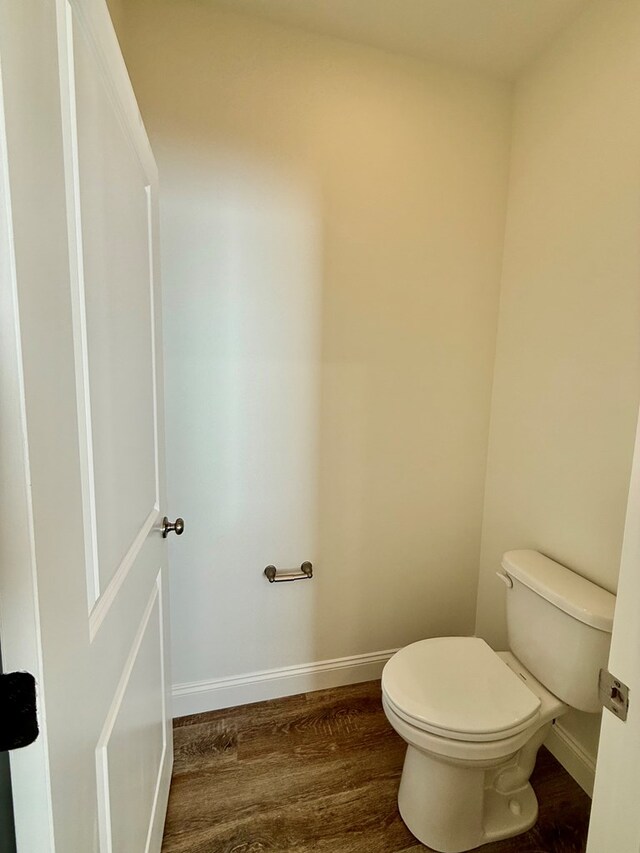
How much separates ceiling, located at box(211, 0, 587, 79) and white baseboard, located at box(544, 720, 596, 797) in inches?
95.2

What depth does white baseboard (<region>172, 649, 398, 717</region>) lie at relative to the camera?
1.59 m

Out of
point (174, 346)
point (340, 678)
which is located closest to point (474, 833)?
point (340, 678)

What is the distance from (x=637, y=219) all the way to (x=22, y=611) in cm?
163

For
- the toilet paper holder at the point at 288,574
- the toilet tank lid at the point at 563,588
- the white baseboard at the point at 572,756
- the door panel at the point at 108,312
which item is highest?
the door panel at the point at 108,312

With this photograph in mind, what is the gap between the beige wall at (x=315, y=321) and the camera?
1360 mm

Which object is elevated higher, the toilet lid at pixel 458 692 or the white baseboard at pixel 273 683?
the toilet lid at pixel 458 692

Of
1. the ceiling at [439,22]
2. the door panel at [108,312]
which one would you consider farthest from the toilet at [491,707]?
the ceiling at [439,22]

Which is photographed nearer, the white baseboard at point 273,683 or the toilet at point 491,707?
the toilet at point 491,707

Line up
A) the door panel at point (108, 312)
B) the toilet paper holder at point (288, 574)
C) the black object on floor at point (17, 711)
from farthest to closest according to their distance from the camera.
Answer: the toilet paper holder at point (288, 574), the door panel at point (108, 312), the black object on floor at point (17, 711)

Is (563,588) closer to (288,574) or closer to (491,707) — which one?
(491,707)

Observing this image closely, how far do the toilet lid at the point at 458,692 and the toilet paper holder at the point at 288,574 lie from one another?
45 cm

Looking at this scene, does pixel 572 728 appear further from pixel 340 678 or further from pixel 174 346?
pixel 174 346

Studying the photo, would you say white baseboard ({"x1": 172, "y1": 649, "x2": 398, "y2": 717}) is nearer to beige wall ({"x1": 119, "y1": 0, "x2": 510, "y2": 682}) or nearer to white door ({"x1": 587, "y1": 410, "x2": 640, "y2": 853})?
beige wall ({"x1": 119, "y1": 0, "x2": 510, "y2": 682})

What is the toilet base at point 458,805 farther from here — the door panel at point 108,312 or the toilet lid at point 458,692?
the door panel at point 108,312
